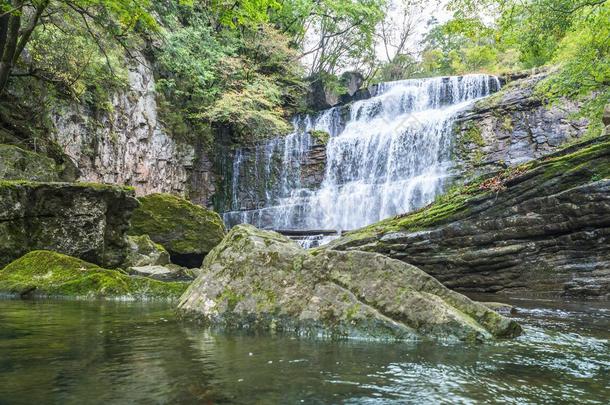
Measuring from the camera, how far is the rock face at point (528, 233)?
938cm

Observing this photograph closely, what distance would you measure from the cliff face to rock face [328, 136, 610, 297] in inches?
597

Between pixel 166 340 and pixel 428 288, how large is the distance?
2604mm

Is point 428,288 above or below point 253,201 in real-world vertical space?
below

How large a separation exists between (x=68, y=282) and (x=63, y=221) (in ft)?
8.51

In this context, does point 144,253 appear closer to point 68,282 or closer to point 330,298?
point 68,282

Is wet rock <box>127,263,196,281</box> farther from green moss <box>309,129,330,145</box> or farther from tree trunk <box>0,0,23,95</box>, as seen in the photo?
green moss <box>309,129,330,145</box>

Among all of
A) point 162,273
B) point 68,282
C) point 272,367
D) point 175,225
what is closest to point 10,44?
point 68,282

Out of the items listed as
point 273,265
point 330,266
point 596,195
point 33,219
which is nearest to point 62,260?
point 33,219

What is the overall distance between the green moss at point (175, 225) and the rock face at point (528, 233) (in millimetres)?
6549

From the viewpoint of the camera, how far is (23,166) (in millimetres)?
12461

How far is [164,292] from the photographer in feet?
26.6

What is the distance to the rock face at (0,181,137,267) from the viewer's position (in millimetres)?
9281

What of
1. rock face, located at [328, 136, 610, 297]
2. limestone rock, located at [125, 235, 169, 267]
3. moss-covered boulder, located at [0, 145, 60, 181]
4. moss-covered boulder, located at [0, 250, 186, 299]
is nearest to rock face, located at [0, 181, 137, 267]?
limestone rock, located at [125, 235, 169, 267]

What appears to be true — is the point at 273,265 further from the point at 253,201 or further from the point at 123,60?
the point at 253,201
